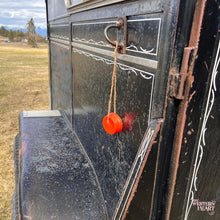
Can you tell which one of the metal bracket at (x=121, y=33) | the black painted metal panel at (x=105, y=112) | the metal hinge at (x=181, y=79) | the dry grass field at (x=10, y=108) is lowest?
the dry grass field at (x=10, y=108)

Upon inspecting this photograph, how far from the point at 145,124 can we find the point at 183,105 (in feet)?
0.79

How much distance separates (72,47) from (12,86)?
8513 millimetres

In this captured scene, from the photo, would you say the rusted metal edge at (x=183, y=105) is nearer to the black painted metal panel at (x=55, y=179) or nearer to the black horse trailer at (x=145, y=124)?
the black horse trailer at (x=145, y=124)

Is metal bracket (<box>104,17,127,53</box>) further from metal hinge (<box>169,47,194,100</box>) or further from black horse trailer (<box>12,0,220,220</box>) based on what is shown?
metal hinge (<box>169,47,194,100</box>)

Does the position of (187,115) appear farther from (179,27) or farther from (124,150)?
(124,150)

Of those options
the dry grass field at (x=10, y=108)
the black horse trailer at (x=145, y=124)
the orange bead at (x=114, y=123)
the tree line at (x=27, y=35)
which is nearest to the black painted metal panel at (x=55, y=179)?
the black horse trailer at (x=145, y=124)

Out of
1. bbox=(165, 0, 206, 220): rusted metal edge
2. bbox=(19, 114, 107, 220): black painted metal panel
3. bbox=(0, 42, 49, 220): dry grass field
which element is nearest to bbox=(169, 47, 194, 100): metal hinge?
bbox=(165, 0, 206, 220): rusted metal edge

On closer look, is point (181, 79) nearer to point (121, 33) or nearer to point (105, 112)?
point (121, 33)

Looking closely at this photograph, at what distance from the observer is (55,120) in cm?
294

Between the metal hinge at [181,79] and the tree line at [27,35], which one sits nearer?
the metal hinge at [181,79]

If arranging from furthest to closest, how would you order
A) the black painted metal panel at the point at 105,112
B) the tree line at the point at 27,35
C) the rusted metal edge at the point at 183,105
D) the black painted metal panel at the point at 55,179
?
the tree line at the point at 27,35
the black painted metal panel at the point at 55,179
the black painted metal panel at the point at 105,112
the rusted metal edge at the point at 183,105

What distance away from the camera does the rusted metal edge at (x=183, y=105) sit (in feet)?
2.53

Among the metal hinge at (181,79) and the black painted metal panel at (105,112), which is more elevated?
the metal hinge at (181,79)

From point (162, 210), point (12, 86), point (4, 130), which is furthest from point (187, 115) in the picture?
point (12, 86)
